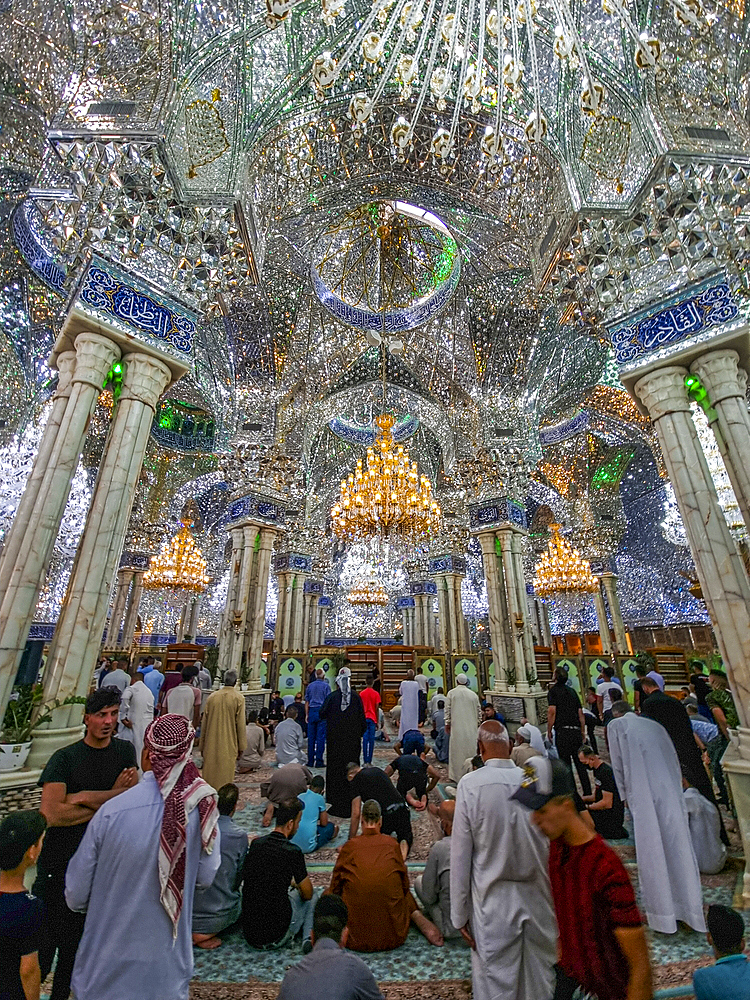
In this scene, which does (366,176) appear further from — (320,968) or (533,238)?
(320,968)

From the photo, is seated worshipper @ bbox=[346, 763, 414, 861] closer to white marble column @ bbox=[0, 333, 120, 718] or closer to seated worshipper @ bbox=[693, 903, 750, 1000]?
seated worshipper @ bbox=[693, 903, 750, 1000]

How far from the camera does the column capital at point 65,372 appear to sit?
4.01 meters

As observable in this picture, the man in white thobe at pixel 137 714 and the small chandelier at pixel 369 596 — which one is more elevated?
the small chandelier at pixel 369 596

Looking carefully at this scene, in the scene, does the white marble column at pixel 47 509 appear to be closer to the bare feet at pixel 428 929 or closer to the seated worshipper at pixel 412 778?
the seated worshipper at pixel 412 778

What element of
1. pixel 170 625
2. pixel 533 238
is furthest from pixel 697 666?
pixel 170 625

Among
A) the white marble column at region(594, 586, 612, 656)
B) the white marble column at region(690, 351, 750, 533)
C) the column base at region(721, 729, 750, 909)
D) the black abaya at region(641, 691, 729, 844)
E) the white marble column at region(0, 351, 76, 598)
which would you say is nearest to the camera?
the black abaya at region(641, 691, 729, 844)

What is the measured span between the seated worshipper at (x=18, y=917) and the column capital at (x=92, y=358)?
3545mm

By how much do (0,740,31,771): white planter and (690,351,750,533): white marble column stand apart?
537 centimetres

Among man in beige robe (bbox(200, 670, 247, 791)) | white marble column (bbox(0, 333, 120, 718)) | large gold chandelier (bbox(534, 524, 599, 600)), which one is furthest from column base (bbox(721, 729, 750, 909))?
large gold chandelier (bbox(534, 524, 599, 600))

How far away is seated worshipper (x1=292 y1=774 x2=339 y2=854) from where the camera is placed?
3121 millimetres

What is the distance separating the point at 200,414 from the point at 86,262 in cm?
763

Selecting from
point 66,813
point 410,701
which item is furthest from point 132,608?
point 66,813

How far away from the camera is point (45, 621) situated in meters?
10.2

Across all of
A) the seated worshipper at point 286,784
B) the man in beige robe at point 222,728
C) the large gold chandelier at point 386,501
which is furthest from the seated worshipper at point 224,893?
the large gold chandelier at point 386,501
